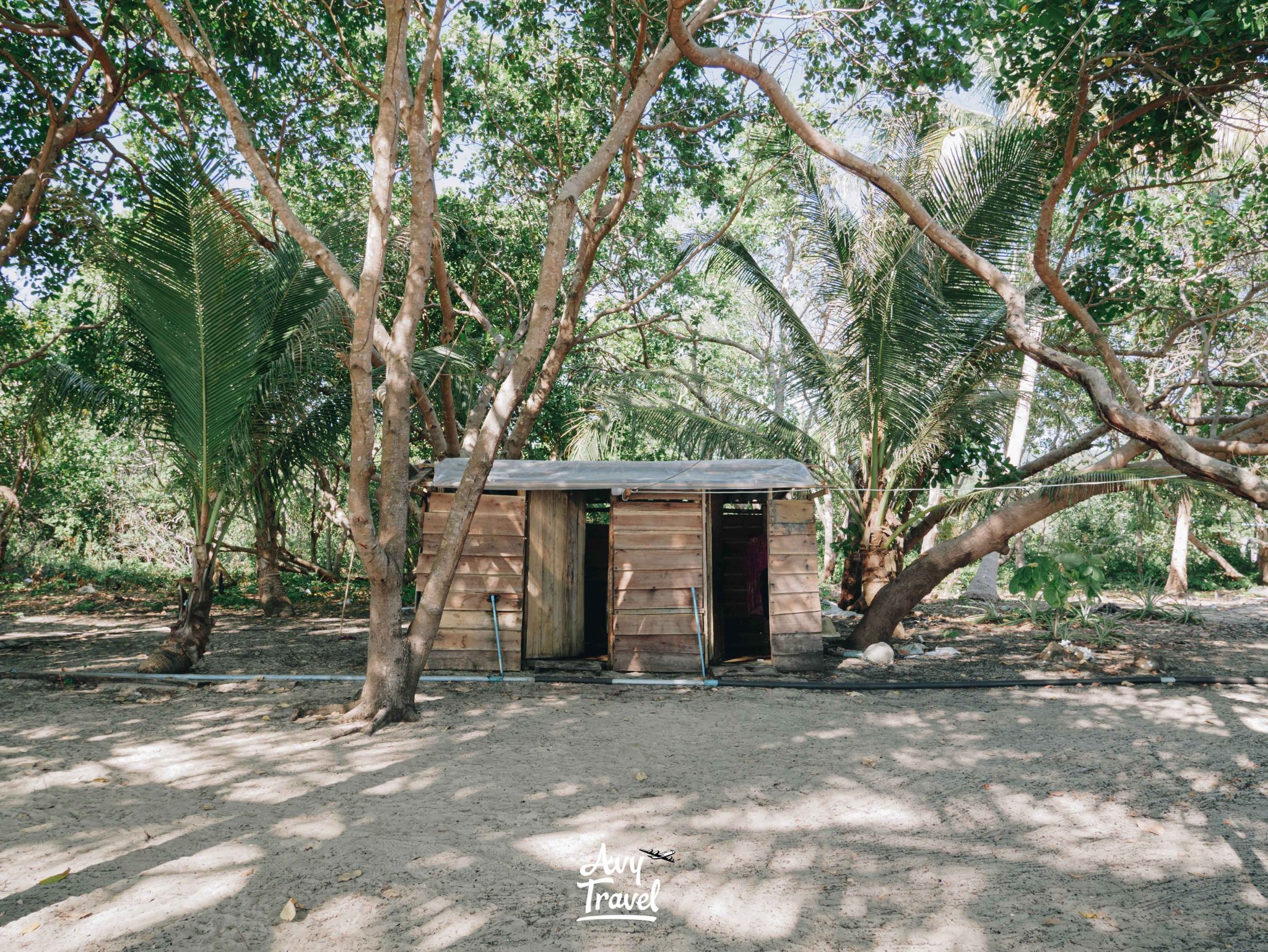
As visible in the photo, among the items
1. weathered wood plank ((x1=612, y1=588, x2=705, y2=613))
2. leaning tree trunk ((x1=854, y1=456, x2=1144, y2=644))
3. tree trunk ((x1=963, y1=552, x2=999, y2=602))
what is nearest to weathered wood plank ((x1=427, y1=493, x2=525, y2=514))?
weathered wood plank ((x1=612, y1=588, x2=705, y2=613))

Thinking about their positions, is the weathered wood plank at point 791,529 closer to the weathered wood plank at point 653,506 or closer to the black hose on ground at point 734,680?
the weathered wood plank at point 653,506

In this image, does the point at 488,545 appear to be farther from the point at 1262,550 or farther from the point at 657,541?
the point at 1262,550

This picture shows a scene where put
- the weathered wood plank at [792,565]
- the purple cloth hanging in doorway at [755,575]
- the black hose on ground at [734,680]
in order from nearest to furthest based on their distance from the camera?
the black hose on ground at [734,680] < the weathered wood plank at [792,565] < the purple cloth hanging in doorway at [755,575]

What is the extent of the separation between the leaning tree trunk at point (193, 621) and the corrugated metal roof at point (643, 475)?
206 centimetres

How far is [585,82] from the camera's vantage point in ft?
31.8

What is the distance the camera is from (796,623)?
8008 millimetres

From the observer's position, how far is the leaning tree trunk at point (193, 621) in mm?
7250

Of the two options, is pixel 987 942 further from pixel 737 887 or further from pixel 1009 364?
pixel 1009 364

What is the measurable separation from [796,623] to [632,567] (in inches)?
65.7

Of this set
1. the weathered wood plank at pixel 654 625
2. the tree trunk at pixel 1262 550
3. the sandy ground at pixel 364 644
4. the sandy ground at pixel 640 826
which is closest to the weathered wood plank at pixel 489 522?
the weathered wood plank at pixel 654 625

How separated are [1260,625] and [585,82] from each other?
11555 millimetres

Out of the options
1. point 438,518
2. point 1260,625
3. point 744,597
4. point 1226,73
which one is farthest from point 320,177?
point 1260,625

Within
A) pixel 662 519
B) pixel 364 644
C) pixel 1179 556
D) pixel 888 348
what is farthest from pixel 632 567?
pixel 1179 556

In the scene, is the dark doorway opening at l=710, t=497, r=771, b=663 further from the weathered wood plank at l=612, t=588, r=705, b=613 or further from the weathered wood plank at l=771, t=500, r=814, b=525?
the weathered wood plank at l=612, t=588, r=705, b=613
